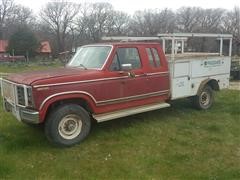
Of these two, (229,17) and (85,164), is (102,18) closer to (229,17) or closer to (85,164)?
(229,17)

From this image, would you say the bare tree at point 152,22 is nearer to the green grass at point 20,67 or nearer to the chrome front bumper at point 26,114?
the green grass at point 20,67

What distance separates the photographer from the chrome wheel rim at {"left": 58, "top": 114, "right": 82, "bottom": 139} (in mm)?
6488

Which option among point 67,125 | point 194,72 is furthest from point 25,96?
point 194,72

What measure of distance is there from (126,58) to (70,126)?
2014 mm

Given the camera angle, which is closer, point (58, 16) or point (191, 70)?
point (191, 70)

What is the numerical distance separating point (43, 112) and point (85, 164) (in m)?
1.22

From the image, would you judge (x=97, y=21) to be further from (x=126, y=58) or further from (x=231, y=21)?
(x=126, y=58)

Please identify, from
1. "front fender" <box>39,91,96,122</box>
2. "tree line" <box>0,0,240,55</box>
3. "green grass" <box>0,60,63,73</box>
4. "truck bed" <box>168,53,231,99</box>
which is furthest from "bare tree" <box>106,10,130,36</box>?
"front fender" <box>39,91,96,122</box>

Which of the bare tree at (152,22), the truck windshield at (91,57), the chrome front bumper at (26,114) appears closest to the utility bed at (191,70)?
the truck windshield at (91,57)

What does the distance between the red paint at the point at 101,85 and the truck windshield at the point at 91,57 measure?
19cm

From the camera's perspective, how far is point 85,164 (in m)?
5.71

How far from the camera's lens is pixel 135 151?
6.27 meters

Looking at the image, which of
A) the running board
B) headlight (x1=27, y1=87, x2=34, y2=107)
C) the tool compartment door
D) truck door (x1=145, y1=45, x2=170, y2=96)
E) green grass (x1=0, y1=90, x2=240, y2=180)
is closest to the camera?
green grass (x1=0, y1=90, x2=240, y2=180)

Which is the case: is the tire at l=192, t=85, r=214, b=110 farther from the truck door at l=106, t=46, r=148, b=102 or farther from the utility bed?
the truck door at l=106, t=46, r=148, b=102
